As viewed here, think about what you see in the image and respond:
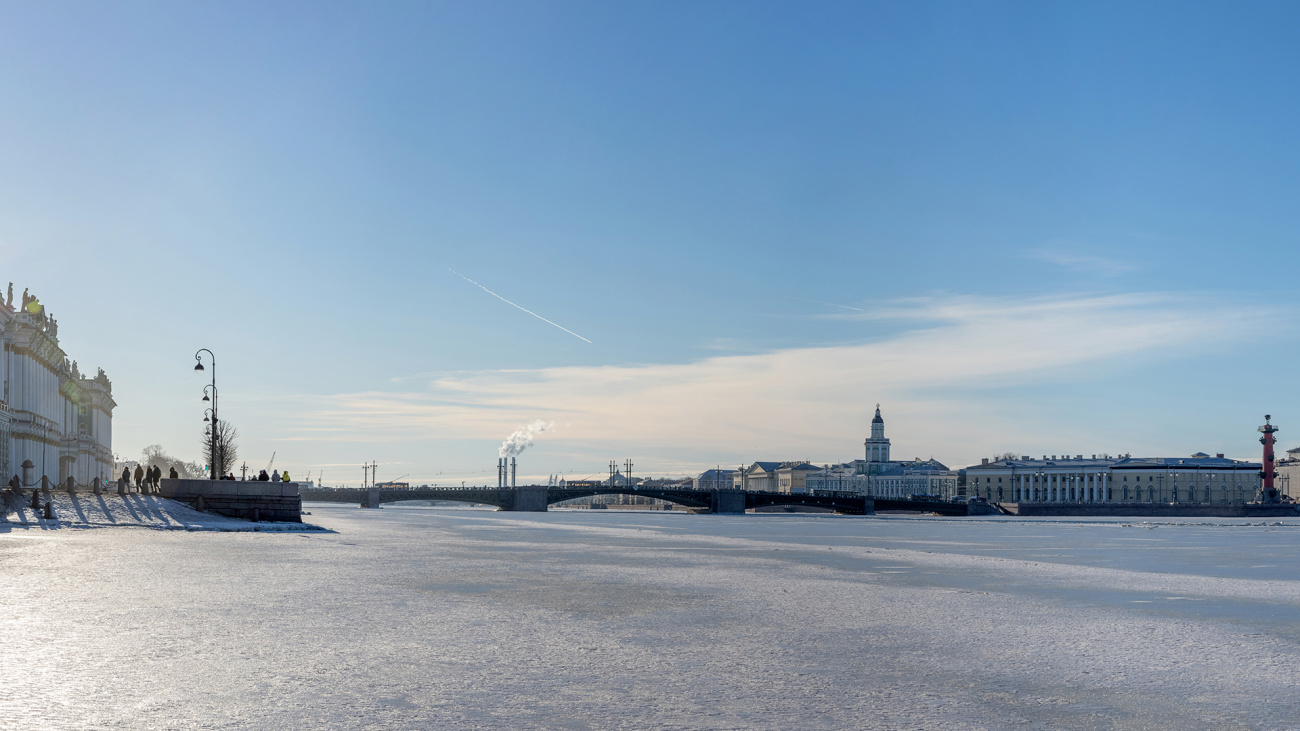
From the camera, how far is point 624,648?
12609 mm

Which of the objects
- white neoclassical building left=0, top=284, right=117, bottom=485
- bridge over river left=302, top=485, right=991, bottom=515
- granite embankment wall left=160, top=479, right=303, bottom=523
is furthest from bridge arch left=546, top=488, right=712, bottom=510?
granite embankment wall left=160, top=479, right=303, bottom=523

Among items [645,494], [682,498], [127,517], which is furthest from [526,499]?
[127,517]

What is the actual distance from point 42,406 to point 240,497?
149ft

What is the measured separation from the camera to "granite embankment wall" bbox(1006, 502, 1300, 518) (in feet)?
511

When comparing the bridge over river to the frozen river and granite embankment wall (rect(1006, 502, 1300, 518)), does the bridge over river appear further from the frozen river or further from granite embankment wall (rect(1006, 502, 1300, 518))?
the frozen river

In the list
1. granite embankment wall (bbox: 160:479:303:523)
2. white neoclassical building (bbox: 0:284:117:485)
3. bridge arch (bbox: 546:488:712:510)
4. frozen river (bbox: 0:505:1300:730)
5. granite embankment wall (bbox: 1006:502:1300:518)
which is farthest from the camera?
granite embankment wall (bbox: 1006:502:1300:518)

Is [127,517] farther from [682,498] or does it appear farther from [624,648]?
[682,498]

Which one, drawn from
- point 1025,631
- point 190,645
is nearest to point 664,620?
point 1025,631

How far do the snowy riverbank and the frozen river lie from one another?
17.4 m

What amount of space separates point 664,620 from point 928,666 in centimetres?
471

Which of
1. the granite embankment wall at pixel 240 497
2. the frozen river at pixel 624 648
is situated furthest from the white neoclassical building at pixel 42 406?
the frozen river at pixel 624 648

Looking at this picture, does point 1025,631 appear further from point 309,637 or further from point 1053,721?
point 309,637

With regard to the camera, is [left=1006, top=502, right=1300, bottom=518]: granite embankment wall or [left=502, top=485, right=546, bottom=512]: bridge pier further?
[left=1006, top=502, right=1300, bottom=518]: granite embankment wall

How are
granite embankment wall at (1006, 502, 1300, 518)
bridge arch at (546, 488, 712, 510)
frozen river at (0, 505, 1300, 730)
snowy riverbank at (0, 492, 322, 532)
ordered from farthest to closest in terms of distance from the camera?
granite embankment wall at (1006, 502, 1300, 518), bridge arch at (546, 488, 712, 510), snowy riverbank at (0, 492, 322, 532), frozen river at (0, 505, 1300, 730)
